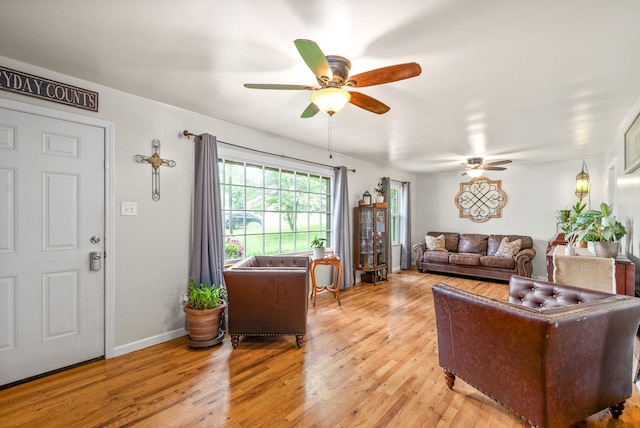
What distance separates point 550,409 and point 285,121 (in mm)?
3250

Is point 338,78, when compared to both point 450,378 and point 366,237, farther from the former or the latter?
point 366,237

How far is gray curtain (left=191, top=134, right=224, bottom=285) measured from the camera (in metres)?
3.09

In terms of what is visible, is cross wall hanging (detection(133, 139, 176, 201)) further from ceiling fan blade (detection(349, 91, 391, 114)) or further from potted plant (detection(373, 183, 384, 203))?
potted plant (detection(373, 183, 384, 203))

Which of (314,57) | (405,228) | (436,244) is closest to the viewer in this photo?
(314,57)

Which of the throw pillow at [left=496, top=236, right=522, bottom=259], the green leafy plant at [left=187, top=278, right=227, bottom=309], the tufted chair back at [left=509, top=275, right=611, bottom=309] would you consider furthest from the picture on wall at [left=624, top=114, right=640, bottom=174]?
the green leafy plant at [left=187, top=278, right=227, bottom=309]

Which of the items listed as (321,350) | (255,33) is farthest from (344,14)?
(321,350)

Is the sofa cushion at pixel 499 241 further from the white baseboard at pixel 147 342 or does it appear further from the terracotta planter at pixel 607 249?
the white baseboard at pixel 147 342

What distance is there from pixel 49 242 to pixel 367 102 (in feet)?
8.97

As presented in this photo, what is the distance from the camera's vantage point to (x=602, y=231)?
258 cm

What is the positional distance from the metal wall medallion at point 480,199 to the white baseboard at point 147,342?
6.31 metres

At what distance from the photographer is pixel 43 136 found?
2.31 m

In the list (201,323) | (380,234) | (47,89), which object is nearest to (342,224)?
(380,234)

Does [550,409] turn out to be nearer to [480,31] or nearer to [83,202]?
[480,31]

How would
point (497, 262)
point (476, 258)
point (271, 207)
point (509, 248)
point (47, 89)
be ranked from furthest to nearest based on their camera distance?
1. point (476, 258)
2. point (509, 248)
3. point (497, 262)
4. point (271, 207)
5. point (47, 89)
